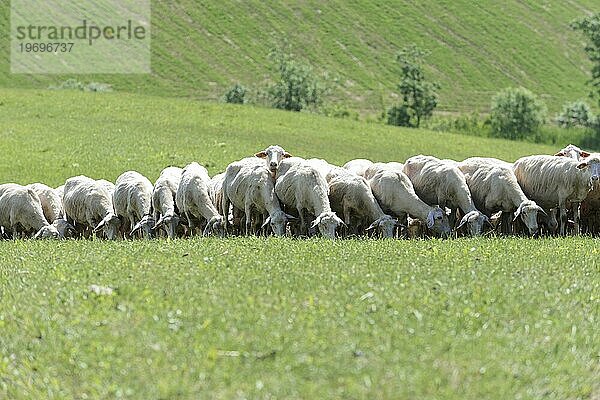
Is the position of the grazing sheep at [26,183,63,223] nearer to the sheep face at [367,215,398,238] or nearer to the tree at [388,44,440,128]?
the sheep face at [367,215,398,238]

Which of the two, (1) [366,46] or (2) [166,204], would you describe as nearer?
(2) [166,204]

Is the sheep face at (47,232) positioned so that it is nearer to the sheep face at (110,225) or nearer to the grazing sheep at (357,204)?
the sheep face at (110,225)

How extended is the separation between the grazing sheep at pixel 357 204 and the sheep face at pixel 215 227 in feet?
8.19

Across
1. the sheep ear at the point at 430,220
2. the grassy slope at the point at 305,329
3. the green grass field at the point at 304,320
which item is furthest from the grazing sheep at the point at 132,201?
the grassy slope at the point at 305,329

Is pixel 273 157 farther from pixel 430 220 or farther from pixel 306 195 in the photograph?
pixel 430 220

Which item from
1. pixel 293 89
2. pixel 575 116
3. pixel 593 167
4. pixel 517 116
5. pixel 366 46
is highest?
pixel 366 46

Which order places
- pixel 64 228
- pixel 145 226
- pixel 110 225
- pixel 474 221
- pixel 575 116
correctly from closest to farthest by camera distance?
pixel 474 221, pixel 145 226, pixel 110 225, pixel 64 228, pixel 575 116

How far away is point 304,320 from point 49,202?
1498cm

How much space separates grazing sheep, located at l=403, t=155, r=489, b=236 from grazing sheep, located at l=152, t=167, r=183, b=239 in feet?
16.5

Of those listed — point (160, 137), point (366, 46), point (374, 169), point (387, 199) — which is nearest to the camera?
point (387, 199)

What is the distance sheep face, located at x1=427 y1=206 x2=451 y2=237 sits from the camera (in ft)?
58.9

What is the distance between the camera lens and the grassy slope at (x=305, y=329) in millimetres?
8133

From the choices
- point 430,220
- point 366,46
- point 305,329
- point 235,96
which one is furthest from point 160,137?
point 366,46

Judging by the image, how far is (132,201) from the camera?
70.5 ft
